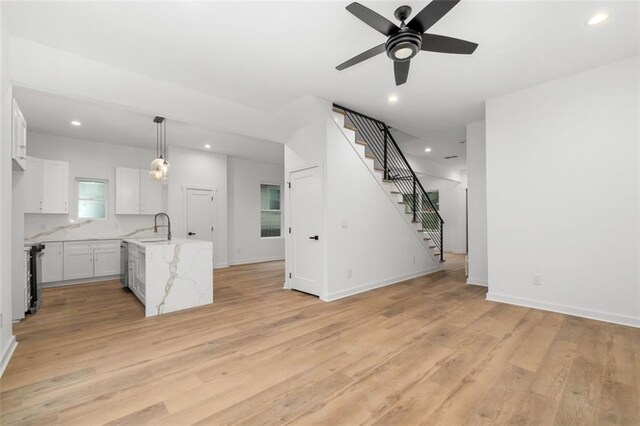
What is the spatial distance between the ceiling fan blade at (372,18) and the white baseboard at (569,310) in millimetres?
3913

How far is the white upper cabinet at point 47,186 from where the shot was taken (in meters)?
5.40

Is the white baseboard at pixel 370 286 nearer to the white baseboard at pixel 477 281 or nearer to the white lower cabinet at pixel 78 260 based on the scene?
the white baseboard at pixel 477 281

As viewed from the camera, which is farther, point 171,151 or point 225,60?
point 171,151

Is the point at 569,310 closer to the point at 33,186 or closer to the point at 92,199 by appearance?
the point at 92,199

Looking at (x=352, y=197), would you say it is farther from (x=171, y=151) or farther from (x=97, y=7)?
(x=171, y=151)

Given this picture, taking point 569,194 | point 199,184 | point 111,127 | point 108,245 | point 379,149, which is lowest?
point 108,245

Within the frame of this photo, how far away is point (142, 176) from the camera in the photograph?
664 cm

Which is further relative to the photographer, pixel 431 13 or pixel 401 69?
pixel 401 69

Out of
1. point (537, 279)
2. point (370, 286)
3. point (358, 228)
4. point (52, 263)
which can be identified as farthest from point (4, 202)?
point (537, 279)

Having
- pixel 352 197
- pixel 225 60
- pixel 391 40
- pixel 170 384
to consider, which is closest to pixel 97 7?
pixel 225 60

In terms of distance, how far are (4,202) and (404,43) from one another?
12.1ft

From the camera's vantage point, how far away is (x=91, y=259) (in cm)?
583

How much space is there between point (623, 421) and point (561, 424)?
1.30 feet

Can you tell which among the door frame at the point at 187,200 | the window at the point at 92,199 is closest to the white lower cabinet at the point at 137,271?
the door frame at the point at 187,200
